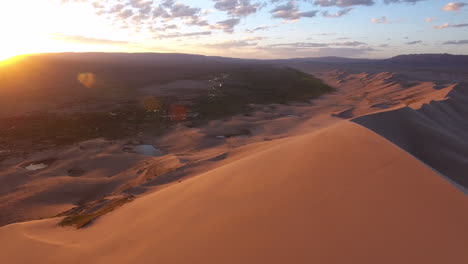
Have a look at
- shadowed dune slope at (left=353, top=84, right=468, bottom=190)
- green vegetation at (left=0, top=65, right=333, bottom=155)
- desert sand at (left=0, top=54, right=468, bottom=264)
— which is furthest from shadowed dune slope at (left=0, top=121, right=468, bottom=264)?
green vegetation at (left=0, top=65, right=333, bottom=155)

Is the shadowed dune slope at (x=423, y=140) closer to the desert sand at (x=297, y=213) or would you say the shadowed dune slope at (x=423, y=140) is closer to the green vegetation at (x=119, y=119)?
the desert sand at (x=297, y=213)

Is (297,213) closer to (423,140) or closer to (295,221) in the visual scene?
(295,221)

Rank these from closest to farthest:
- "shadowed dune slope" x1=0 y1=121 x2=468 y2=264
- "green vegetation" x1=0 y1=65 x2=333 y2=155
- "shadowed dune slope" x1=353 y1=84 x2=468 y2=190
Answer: "shadowed dune slope" x1=0 y1=121 x2=468 y2=264 < "shadowed dune slope" x1=353 y1=84 x2=468 y2=190 < "green vegetation" x1=0 y1=65 x2=333 y2=155

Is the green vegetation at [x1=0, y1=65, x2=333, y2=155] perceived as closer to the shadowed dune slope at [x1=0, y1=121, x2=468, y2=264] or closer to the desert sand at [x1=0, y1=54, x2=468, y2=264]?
the desert sand at [x1=0, y1=54, x2=468, y2=264]

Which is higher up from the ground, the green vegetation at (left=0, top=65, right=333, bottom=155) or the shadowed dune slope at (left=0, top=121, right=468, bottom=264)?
the shadowed dune slope at (left=0, top=121, right=468, bottom=264)

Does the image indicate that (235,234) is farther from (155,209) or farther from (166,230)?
(155,209)

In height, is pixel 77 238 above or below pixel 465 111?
below

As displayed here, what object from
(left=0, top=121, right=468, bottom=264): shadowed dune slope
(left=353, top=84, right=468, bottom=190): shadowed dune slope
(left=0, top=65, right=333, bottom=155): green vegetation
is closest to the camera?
(left=0, top=121, right=468, bottom=264): shadowed dune slope

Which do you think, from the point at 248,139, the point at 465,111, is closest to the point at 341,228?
the point at 248,139
